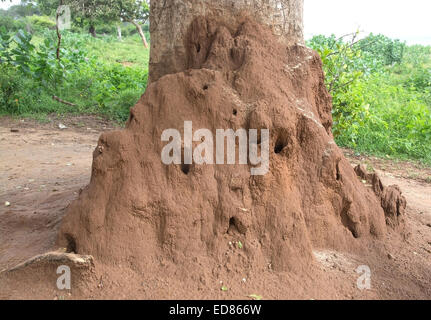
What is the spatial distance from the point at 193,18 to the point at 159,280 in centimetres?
187

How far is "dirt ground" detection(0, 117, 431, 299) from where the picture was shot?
2.30m

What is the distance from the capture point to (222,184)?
2.50m

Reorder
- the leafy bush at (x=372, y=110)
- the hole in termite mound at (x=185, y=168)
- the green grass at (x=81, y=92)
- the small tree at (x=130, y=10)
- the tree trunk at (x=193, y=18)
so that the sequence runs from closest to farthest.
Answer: the hole in termite mound at (x=185, y=168) < the tree trunk at (x=193, y=18) < the leafy bush at (x=372, y=110) < the green grass at (x=81, y=92) < the small tree at (x=130, y=10)

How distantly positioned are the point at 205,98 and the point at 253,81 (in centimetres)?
36

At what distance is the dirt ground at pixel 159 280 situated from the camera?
2299mm

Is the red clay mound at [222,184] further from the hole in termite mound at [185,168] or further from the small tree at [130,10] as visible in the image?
the small tree at [130,10]

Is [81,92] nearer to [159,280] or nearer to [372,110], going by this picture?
[372,110]

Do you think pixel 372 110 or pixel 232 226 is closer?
pixel 232 226

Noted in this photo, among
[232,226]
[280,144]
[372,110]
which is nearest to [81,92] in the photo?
[372,110]

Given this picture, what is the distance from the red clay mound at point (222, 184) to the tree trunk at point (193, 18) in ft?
0.30

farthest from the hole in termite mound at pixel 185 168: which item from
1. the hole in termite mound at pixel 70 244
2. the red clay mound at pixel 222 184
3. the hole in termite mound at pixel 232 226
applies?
the hole in termite mound at pixel 70 244

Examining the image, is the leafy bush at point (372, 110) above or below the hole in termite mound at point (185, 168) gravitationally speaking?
above

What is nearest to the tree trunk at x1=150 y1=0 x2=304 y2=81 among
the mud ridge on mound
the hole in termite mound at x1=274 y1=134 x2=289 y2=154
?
the mud ridge on mound
